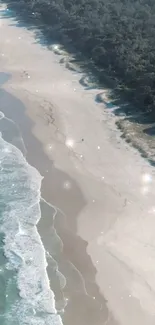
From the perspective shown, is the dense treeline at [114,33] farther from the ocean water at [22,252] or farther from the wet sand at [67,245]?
the ocean water at [22,252]

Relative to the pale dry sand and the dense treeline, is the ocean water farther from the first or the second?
the dense treeline

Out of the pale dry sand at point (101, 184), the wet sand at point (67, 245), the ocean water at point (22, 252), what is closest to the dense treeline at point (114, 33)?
the pale dry sand at point (101, 184)

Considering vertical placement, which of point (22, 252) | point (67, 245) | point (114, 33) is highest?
point (67, 245)

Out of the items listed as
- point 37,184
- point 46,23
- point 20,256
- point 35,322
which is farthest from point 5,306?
point 46,23

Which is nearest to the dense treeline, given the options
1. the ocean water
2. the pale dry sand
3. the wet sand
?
the pale dry sand

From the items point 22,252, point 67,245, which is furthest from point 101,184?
point 22,252

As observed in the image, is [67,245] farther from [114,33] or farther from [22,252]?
[114,33]

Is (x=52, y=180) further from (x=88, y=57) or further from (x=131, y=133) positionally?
(x=88, y=57)
